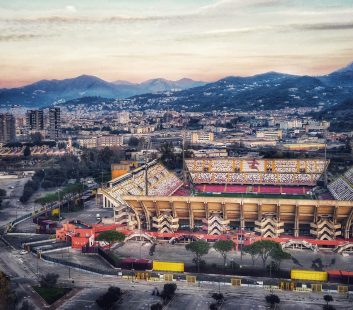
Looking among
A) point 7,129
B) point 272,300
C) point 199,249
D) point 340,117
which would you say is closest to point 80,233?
point 199,249

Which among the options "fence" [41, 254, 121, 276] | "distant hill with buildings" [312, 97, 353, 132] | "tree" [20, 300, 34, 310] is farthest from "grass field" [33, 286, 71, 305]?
"distant hill with buildings" [312, 97, 353, 132]

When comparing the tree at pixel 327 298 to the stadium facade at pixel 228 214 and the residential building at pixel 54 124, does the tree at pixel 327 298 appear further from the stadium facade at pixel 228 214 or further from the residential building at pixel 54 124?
the residential building at pixel 54 124

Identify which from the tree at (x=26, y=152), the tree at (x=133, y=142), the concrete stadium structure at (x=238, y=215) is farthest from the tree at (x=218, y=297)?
the tree at (x=133, y=142)

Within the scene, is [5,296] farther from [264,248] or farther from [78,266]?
[264,248]

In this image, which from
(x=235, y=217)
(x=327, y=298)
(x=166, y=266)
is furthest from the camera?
(x=235, y=217)

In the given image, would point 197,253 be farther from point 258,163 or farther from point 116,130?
point 116,130

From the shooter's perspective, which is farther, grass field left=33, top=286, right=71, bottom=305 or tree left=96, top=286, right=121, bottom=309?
grass field left=33, top=286, right=71, bottom=305

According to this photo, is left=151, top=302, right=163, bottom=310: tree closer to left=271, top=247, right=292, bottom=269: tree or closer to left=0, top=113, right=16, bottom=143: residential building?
left=271, top=247, right=292, bottom=269: tree
